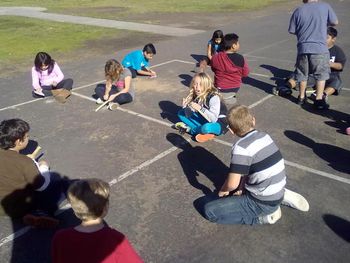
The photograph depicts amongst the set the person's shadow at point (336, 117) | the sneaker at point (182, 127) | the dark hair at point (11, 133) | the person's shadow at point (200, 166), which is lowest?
the person's shadow at point (200, 166)

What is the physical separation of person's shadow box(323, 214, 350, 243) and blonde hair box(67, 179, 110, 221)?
2.90 m

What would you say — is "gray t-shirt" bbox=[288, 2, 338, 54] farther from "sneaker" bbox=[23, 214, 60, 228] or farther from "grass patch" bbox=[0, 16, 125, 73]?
"grass patch" bbox=[0, 16, 125, 73]

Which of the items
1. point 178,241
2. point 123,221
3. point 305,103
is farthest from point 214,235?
point 305,103

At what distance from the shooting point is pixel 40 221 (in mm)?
4469

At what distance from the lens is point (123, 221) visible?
4.58m

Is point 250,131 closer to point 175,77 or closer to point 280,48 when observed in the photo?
point 175,77

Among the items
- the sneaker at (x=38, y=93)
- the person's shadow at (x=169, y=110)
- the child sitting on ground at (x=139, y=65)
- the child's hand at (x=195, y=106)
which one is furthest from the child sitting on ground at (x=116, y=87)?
the child's hand at (x=195, y=106)

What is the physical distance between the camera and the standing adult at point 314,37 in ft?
24.1

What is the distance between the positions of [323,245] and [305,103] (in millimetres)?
4578

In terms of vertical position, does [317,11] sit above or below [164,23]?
above

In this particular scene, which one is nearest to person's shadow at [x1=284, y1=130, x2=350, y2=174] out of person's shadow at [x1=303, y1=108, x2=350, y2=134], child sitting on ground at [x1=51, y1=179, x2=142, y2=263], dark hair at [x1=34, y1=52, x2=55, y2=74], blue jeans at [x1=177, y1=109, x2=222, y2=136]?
person's shadow at [x1=303, y1=108, x2=350, y2=134]

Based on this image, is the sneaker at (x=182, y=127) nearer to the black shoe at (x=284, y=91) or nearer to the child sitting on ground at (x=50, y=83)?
the black shoe at (x=284, y=91)

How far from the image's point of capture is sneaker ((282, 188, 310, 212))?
456 centimetres

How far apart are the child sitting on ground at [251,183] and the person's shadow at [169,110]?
321 cm
